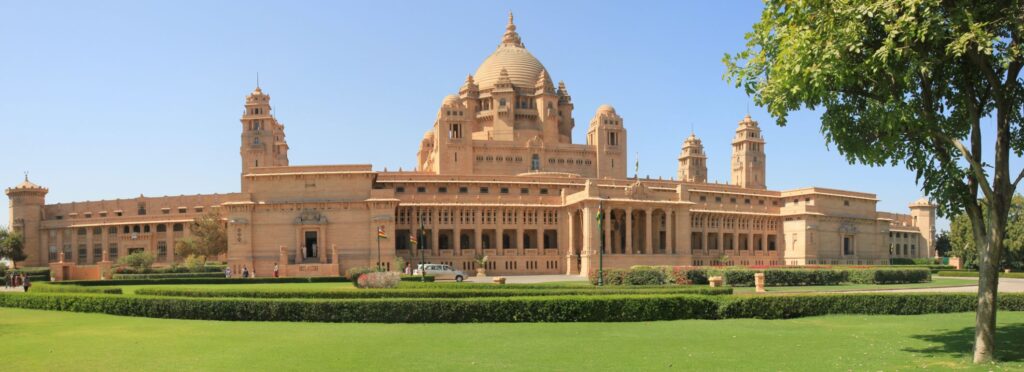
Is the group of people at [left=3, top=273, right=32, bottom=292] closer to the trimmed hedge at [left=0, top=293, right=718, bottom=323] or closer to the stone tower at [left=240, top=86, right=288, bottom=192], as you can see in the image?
the trimmed hedge at [left=0, top=293, right=718, bottom=323]

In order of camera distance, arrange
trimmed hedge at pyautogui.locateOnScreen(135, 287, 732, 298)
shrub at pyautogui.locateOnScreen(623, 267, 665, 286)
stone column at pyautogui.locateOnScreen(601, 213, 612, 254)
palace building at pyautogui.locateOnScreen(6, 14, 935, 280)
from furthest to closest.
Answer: stone column at pyautogui.locateOnScreen(601, 213, 612, 254), palace building at pyautogui.locateOnScreen(6, 14, 935, 280), shrub at pyautogui.locateOnScreen(623, 267, 665, 286), trimmed hedge at pyautogui.locateOnScreen(135, 287, 732, 298)

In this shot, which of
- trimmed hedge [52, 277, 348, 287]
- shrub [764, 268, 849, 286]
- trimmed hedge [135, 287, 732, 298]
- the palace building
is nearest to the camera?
trimmed hedge [135, 287, 732, 298]

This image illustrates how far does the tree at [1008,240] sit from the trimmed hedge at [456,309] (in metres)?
40.5

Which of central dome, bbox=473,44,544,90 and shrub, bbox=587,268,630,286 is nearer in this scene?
shrub, bbox=587,268,630,286

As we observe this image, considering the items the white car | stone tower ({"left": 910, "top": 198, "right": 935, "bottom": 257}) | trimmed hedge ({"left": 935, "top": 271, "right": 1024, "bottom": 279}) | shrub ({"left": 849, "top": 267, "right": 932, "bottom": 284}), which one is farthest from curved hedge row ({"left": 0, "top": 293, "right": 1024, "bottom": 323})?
stone tower ({"left": 910, "top": 198, "right": 935, "bottom": 257})

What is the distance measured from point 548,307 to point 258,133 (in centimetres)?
7149

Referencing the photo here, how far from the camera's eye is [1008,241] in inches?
2633

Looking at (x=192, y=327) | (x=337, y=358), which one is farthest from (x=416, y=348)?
(x=192, y=327)

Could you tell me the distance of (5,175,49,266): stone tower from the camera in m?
89.1

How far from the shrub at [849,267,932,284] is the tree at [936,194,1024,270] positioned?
34.8ft

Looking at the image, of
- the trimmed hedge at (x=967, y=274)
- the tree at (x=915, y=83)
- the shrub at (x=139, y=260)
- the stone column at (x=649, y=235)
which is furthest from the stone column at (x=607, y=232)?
the tree at (x=915, y=83)

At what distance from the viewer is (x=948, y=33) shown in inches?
624

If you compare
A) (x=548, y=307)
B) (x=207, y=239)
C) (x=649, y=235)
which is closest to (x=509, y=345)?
(x=548, y=307)

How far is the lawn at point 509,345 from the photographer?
1666 centimetres
